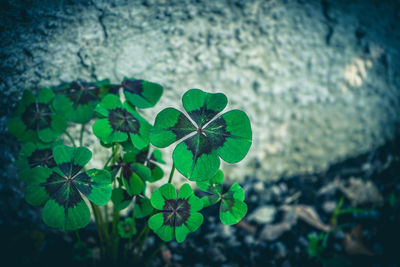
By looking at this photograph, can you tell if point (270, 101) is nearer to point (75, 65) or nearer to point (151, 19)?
Result: point (151, 19)

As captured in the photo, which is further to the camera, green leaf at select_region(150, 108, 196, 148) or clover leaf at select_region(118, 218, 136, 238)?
clover leaf at select_region(118, 218, 136, 238)

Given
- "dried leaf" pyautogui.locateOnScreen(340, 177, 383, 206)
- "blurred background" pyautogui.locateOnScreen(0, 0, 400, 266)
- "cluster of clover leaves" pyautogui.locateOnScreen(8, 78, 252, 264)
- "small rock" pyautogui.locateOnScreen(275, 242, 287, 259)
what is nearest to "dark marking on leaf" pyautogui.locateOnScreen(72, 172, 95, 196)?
"cluster of clover leaves" pyautogui.locateOnScreen(8, 78, 252, 264)

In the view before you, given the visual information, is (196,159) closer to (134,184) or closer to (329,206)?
(134,184)

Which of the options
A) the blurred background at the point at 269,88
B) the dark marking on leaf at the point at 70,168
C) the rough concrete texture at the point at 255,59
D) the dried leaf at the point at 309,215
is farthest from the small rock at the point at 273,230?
the dark marking on leaf at the point at 70,168

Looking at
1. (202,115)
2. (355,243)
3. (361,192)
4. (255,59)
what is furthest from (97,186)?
(361,192)

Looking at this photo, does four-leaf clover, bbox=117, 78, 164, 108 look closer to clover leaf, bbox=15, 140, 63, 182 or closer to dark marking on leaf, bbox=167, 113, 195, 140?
dark marking on leaf, bbox=167, 113, 195, 140

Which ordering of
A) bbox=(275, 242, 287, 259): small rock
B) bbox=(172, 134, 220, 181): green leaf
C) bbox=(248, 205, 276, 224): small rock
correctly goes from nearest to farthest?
bbox=(172, 134, 220, 181): green leaf, bbox=(275, 242, 287, 259): small rock, bbox=(248, 205, 276, 224): small rock

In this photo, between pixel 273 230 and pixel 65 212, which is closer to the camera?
pixel 65 212

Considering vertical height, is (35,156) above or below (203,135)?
below
